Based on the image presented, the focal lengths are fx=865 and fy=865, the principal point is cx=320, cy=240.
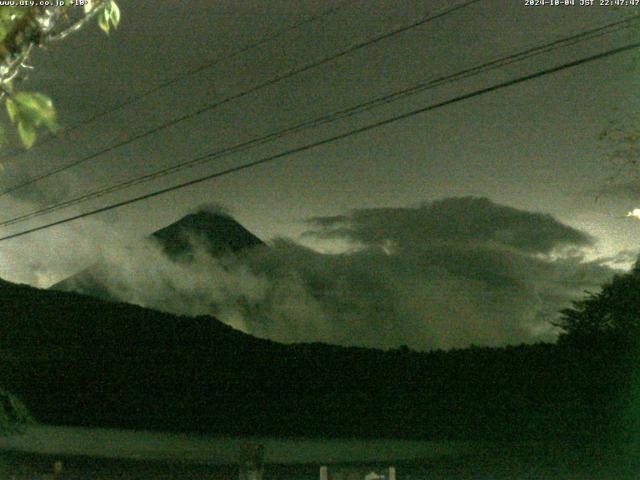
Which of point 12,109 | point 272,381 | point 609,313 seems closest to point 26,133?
point 12,109

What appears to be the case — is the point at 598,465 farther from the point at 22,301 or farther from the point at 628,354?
the point at 22,301

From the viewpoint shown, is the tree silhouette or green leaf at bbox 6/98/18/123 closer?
green leaf at bbox 6/98/18/123

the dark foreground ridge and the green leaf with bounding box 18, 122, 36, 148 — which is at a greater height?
the dark foreground ridge

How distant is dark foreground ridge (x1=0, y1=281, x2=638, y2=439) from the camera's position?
772 inches

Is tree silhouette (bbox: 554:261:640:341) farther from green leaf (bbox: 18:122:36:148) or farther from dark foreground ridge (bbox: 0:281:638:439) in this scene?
green leaf (bbox: 18:122:36:148)

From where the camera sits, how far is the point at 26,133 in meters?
2.80

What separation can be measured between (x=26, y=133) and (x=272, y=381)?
26.0m

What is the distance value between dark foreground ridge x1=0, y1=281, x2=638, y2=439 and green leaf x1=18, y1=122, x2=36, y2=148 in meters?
17.3

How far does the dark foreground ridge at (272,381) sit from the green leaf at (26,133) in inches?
680

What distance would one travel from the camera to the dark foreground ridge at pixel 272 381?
19609 mm

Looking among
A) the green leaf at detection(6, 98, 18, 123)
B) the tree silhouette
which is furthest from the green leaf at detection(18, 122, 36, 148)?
the tree silhouette

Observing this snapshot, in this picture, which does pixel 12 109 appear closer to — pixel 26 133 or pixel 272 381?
pixel 26 133

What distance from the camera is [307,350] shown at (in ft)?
91.5

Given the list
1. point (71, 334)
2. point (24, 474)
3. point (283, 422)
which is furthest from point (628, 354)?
point (71, 334)
